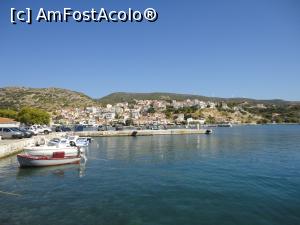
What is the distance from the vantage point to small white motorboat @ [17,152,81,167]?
101ft

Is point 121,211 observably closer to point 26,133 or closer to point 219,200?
point 219,200

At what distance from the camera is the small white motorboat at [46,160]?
30.8 metres

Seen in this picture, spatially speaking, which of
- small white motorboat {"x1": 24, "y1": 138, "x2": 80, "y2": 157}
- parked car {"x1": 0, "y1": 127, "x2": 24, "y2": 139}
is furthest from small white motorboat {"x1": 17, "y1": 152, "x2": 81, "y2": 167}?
parked car {"x1": 0, "y1": 127, "x2": 24, "y2": 139}

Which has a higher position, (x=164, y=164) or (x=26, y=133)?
(x=26, y=133)

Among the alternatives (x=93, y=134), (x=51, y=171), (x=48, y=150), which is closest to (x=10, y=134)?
(x=48, y=150)

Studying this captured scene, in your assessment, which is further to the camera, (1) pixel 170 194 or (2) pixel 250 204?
(1) pixel 170 194

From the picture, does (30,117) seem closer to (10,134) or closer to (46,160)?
(10,134)

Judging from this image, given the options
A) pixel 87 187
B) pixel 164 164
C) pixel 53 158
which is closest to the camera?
pixel 87 187

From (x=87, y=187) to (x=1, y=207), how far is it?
658 centimetres

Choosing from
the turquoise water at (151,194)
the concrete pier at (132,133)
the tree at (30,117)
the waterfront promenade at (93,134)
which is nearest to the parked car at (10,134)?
the waterfront promenade at (93,134)

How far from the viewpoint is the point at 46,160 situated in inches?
1249

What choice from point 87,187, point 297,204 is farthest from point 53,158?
point 297,204

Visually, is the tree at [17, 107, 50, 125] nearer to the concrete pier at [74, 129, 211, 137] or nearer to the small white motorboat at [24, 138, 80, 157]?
the concrete pier at [74, 129, 211, 137]

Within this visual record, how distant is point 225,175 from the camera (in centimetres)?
2755
